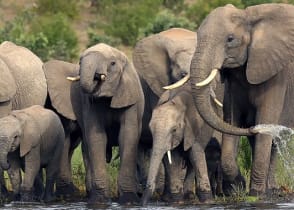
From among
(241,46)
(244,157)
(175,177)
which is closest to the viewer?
(241,46)

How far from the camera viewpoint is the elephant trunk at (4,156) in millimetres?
13680

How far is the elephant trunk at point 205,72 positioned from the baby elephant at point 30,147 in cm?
227

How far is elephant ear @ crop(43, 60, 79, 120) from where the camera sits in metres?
14.8

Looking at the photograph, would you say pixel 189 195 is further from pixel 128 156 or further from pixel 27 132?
pixel 27 132

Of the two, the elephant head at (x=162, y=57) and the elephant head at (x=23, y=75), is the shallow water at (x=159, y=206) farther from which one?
the elephant head at (x=23, y=75)

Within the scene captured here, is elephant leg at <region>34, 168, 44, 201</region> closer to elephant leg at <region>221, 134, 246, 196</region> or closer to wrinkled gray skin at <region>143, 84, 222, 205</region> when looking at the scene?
wrinkled gray skin at <region>143, 84, 222, 205</region>

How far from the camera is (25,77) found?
660 inches

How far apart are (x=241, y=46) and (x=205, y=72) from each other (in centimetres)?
60

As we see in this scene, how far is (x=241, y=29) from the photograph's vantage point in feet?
43.0

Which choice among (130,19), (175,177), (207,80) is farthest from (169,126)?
(130,19)

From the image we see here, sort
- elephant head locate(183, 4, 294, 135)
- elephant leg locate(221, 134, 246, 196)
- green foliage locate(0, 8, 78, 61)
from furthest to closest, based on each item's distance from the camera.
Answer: green foliage locate(0, 8, 78, 61)
elephant leg locate(221, 134, 246, 196)
elephant head locate(183, 4, 294, 135)

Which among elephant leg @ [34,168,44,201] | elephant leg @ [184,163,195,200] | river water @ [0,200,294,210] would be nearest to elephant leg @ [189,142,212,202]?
river water @ [0,200,294,210]

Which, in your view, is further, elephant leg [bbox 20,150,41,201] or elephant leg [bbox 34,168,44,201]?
elephant leg [bbox 34,168,44,201]

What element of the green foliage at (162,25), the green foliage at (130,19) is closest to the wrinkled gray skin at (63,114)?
the green foliage at (162,25)
